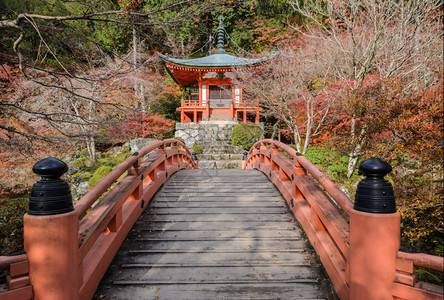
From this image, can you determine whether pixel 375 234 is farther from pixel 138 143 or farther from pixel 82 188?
pixel 138 143

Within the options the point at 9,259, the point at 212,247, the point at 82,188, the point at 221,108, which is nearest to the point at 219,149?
the point at 221,108

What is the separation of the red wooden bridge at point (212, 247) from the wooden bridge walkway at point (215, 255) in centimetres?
1

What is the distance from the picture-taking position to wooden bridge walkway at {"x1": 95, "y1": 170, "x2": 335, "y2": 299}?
2.30 meters

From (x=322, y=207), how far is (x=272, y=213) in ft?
3.62

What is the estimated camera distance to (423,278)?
174 inches

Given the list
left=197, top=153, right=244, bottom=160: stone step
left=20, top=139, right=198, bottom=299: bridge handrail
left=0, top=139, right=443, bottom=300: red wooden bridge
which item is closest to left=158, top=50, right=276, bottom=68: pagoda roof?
left=197, top=153, right=244, bottom=160: stone step

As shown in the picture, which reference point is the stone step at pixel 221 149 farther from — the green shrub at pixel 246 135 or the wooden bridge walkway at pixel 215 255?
the wooden bridge walkway at pixel 215 255

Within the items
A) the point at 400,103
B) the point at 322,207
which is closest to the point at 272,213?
the point at 322,207

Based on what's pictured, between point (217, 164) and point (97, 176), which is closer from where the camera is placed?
point (97, 176)

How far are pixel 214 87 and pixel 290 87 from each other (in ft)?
25.2

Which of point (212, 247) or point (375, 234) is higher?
point (375, 234)

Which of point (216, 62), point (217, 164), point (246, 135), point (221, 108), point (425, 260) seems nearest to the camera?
point (425, 260)

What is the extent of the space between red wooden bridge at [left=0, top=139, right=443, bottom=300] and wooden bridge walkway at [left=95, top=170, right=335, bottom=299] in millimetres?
10

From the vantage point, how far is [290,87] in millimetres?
10969
